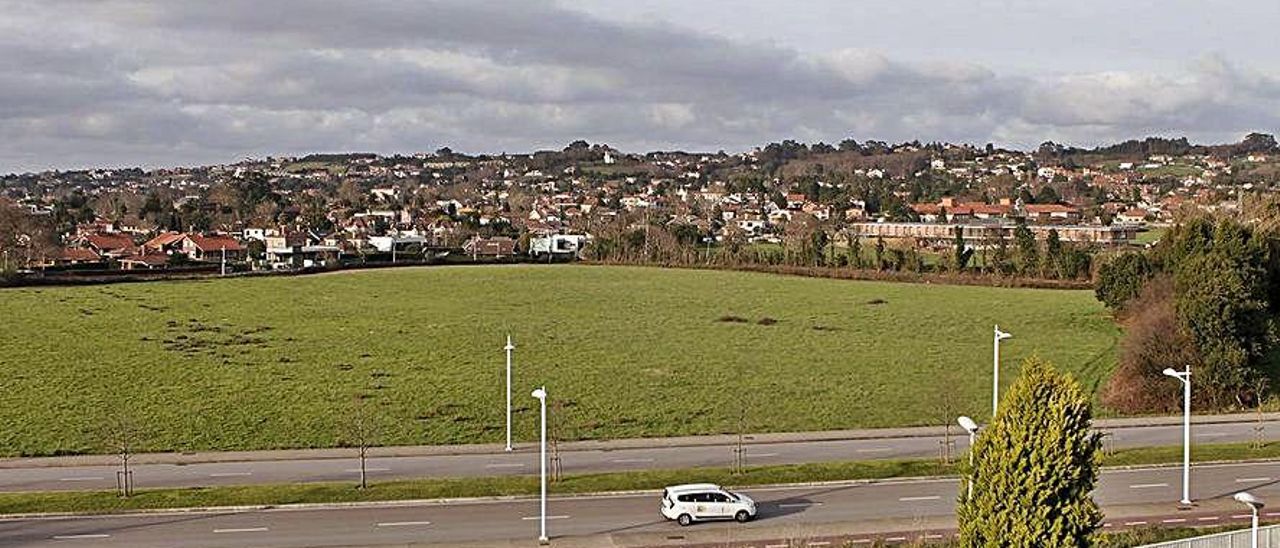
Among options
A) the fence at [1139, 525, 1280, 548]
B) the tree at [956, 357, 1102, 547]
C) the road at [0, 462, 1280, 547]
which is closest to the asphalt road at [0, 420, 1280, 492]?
the road at [0, 462, 1280, 547]

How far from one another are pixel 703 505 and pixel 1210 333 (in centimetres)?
3154

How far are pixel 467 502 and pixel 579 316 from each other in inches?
1728

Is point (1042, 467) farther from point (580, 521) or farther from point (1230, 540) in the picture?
point (580, 521)

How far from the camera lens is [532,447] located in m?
44.6

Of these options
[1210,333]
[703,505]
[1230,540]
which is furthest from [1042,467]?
[1210,333]

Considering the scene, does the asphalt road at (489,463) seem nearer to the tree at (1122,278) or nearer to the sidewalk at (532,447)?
the sidewalk at (532,447)

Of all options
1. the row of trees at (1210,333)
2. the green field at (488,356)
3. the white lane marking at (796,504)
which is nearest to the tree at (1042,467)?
the white lane marking at (796,504)

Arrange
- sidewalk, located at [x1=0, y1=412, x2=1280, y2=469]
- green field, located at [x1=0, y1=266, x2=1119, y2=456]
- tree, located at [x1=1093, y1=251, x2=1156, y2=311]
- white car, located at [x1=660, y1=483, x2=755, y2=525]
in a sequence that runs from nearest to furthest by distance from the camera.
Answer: white car, located at [x1=660, y1=483, x2=755, y2=525]
sidewalk, located at [x1=0, y1=412, x2=1280, y2=469]
green field, located at [x1=0, y1=266, x2=1119, y2=456]
tree, located at [x1=1093, y1=251, x2=1156, y2=311]

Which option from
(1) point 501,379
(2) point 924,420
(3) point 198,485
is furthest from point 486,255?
(3) point 198,485

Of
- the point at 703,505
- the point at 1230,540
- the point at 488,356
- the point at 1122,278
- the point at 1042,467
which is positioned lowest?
Answer: the point at 703,505

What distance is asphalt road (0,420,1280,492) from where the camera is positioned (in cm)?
3878

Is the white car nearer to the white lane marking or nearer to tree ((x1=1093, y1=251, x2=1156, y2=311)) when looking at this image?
the white lane marking

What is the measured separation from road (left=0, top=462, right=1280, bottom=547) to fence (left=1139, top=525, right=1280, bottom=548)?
4.66m

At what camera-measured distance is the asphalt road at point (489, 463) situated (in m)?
38.8
